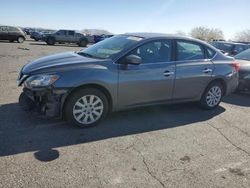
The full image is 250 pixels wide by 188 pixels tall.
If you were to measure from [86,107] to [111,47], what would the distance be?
1372mm

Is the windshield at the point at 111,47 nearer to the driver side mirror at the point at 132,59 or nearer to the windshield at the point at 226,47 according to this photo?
the driver side mirror at the point at 132,59

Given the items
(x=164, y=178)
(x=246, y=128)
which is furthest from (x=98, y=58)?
(x=246, y=128)

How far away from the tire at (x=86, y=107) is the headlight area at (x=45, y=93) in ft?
0.60

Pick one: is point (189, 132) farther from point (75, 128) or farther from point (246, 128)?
point (75, 128)

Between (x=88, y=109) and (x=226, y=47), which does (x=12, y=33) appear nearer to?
(x=226, y=47)

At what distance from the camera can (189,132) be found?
5180 mm

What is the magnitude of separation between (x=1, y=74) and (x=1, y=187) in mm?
6931

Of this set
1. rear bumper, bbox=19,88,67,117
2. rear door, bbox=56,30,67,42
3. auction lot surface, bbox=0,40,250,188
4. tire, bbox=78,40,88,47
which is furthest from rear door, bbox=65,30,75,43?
rear bumper, bbox=19,88,67,117

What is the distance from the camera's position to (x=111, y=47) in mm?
5605

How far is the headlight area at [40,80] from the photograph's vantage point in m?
4.60

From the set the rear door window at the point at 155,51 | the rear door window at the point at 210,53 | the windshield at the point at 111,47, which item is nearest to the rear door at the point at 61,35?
the windshield at the point at 111,47

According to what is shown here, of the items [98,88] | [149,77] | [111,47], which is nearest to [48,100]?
[98,88]

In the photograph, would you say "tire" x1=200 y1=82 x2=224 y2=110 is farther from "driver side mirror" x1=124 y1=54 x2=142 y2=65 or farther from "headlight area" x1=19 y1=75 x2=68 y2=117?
"headlight area" x1=19 y1=75 x2=68 y2=117

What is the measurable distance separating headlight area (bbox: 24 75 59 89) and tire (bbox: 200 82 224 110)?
3.43 metres
